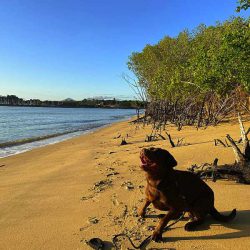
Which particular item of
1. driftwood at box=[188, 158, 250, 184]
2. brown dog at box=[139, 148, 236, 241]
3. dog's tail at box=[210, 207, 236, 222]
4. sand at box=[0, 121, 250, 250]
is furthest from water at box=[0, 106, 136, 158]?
dog's tail at box=[210, 207, 236, 222]

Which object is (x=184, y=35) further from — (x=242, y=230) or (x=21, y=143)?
(x=242, y=230)

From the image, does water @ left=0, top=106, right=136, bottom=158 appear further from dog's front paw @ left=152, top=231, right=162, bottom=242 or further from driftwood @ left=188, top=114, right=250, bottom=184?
dog's front paw @ left=152, top=231, right=162, bottom=242

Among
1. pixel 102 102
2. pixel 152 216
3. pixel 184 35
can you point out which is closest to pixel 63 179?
pixel 152 216

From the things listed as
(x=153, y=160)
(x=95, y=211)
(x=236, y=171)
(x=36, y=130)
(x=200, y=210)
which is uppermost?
(x=153, y=160)

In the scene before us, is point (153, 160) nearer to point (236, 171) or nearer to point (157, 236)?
point (157, 236)

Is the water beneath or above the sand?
beneath

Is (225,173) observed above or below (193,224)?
above

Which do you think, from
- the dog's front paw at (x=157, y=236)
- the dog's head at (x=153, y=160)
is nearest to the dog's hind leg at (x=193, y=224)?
the dog's front paw at (x=157, y=236)

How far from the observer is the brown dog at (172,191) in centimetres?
427

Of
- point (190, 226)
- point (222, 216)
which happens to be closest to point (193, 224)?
point (190, 226)

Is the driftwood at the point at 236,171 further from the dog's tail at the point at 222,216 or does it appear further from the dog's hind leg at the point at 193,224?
the dog's hind leg at the point at 193,224

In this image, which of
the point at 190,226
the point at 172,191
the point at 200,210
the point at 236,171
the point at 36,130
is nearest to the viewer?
the point at 172,191

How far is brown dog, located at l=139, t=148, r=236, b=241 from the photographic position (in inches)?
168

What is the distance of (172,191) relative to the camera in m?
4.39
